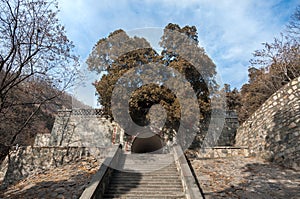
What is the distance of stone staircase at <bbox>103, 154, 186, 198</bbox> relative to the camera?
4961mm

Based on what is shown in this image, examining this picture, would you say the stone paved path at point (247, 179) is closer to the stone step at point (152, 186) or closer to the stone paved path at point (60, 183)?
the stone step at point (152, 186)

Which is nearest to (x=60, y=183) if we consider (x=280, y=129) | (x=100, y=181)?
(x=100, y=181)

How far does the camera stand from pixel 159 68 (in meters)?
9.49

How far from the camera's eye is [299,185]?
14.6 ft

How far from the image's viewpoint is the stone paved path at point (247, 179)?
4.31m

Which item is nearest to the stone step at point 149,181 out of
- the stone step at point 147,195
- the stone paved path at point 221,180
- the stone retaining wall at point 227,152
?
the stone step at point 147,195

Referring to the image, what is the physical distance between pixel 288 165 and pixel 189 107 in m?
3.92

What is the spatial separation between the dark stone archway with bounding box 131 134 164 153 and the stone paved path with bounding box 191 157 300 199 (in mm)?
4833

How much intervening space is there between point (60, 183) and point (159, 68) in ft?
20.5

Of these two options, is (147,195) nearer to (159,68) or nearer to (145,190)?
(145,190)

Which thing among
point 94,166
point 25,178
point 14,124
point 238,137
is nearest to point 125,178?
point 94,166

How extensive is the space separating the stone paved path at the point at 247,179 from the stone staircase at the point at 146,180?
743 millimetres

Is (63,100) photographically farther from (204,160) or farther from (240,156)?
(240,156)

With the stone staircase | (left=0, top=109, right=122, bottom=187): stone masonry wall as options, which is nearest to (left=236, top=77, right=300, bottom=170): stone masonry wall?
the stone staircase
